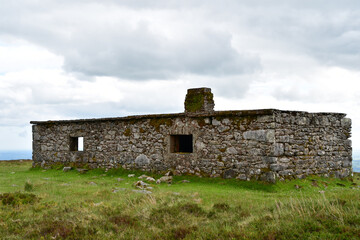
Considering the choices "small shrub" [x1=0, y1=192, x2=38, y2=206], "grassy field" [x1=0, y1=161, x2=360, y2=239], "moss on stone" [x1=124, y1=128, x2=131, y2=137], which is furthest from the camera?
"moss on stone" [x1=124, y1=128, x2=131, y2=137]

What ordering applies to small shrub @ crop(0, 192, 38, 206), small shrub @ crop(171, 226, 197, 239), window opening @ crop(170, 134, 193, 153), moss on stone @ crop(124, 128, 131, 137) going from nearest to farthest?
small shrub @ crop(171, 226, 197, 239), small shrub @ crop(0, 192, 38, 206), window opening @ crop(170, 134, 193, 153), moss on stone @ crop(124, 128, 131, 137)

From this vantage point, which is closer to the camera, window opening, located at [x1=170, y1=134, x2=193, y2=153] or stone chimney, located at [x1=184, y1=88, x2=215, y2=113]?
stone chimney, located at [x1=184, y1=88, x2=215, y2=113]

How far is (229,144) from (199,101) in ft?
6.72

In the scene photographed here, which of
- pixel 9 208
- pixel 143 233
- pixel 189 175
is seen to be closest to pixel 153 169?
pixel 189 175

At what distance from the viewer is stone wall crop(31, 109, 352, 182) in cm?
1047

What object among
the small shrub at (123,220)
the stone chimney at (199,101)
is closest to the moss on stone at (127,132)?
the stone chimney at (199,101)

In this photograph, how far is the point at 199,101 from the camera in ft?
40.3

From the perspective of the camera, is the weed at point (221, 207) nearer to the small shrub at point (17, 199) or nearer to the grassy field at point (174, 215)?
the grassy field at point (174, 215)

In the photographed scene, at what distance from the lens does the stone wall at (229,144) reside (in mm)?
10469

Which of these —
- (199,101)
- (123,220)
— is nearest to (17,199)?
(123,220)

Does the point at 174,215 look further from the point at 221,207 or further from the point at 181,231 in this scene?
the point at 221,207

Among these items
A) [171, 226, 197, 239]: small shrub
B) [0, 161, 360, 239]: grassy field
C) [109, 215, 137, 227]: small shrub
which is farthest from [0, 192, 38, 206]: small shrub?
[171, 226, 197, 239]: small shrub

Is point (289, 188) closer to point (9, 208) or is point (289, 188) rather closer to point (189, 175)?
point (189, 175)

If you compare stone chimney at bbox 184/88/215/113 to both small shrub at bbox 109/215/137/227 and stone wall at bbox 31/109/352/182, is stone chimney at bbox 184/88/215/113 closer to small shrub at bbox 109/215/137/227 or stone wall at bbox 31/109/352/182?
stone wall at bbox 31/109/352/182
